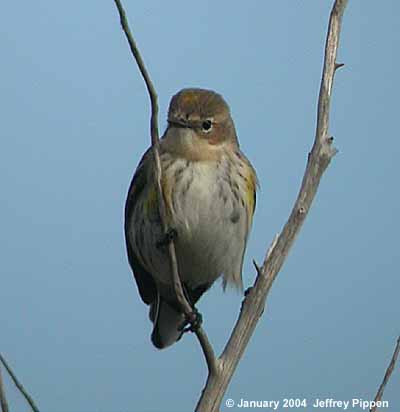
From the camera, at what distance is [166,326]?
5.62m

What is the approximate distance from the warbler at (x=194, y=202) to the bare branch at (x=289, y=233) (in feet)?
3.75

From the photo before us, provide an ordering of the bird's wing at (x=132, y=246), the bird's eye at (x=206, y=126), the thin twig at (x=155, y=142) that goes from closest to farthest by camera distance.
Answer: the thin twig at (x=155, y=142) → the bird's eye at (x=206, y=126) → the bird's wing at (x=132, y=246)

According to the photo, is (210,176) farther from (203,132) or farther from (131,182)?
(131,182)

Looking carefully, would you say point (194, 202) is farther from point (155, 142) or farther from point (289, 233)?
point (155, 142)

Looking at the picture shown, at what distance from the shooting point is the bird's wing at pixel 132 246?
17.9 feet

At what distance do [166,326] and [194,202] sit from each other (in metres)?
0.98

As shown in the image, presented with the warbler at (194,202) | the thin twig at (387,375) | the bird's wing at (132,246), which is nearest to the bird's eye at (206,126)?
the warbler at (194,202)

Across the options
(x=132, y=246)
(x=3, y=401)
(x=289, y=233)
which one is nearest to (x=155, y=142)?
(x=289, y=233)

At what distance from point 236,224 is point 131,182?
772mm

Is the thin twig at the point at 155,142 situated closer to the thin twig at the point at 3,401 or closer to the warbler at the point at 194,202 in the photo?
the thin twig at the point at 3,401

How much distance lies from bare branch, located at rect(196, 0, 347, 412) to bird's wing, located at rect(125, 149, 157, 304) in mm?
1751

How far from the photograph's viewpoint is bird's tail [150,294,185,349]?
18.3ft

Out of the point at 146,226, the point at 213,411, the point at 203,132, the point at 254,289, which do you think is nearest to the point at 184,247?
the point at 146,226

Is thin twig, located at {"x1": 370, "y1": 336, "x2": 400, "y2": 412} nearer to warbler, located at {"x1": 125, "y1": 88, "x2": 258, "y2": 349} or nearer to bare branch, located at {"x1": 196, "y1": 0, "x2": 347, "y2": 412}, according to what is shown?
bare branch, located at {"x1": 196, "y1": 0, "x2": 347, "y2": 412}
